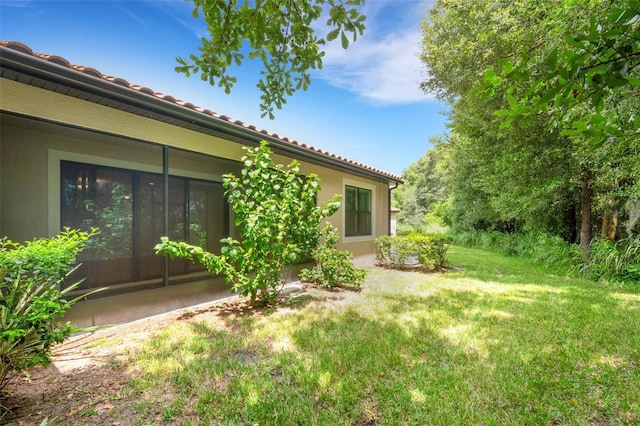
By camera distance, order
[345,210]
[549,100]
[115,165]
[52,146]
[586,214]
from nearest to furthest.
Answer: [549,100] → [52,146] → [115,165] → [586,214] → [345,210]

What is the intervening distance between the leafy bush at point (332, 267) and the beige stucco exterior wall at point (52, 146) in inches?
107

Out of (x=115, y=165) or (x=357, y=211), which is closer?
(x=115, y=165)

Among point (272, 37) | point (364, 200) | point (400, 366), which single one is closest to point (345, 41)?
point (272, 37)

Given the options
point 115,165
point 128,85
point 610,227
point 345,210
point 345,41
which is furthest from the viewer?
point 345,210

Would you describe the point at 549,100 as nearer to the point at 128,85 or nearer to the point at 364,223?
the point at 128,85

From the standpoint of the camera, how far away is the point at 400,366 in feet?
10.0

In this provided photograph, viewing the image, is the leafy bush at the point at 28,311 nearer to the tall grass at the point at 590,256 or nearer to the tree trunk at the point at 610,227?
the tall grass at the point at 590,256

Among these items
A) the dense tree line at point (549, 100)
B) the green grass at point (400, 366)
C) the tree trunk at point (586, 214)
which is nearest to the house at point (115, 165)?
the green grass at point (400, 366)

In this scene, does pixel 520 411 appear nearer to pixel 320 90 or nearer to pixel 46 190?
pixel 46 190

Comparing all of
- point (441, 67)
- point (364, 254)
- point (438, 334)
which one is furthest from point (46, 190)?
point (441, 67)

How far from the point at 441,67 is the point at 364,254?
20.6 ft

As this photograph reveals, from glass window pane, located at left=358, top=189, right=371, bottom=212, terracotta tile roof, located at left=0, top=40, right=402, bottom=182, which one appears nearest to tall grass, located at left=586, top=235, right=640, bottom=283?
glass window pane, located at left=358, top=189, right=371, bottom=212

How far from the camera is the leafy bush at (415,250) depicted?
8750 millimetres

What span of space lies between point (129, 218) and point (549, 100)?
7.10 metres
